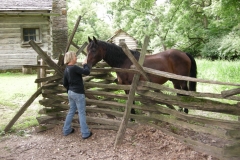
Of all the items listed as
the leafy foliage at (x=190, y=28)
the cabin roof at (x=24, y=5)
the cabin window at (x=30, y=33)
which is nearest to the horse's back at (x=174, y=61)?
the leafy foliage at (x=190, y=28)

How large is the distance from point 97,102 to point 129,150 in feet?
4.73

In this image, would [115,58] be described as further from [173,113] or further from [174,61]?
[173,113]

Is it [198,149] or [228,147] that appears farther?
[198,149]

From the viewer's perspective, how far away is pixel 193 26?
23.1 meters

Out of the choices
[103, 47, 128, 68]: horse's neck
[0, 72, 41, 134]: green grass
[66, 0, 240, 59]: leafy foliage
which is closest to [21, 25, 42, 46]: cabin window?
[0, 72, 41, 134]: green grass

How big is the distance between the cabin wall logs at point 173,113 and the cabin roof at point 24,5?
34.3ft

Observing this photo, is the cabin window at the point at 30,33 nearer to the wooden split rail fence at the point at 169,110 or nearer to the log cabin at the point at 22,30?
the log cabin at the point at 22,30

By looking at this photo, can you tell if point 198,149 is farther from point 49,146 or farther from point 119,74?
point 49,146

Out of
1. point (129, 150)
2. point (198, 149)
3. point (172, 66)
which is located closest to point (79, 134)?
point (129, 150)

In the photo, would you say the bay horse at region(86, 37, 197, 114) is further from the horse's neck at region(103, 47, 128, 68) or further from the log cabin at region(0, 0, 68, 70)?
the log cabin at region(0, 0, 68, 70)

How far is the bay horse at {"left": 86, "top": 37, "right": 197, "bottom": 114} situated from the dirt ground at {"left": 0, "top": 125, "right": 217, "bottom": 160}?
1.01 m

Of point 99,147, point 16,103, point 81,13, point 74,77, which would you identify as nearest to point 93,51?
point 74,77

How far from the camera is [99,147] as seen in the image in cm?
442

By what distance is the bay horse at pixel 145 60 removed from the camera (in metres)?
5.04
